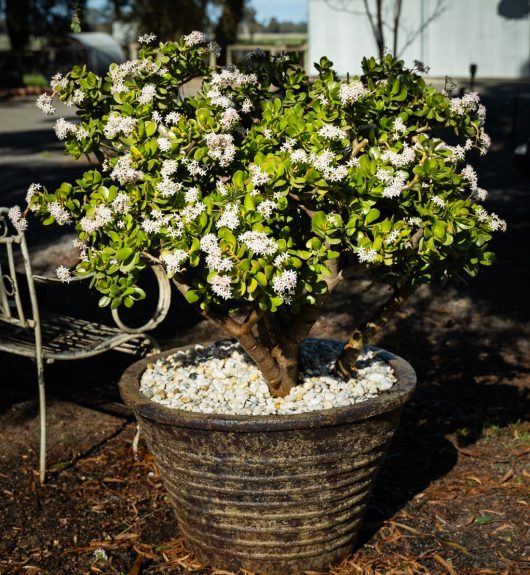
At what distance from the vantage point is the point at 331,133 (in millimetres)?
2611

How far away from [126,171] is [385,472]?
190 centimetres

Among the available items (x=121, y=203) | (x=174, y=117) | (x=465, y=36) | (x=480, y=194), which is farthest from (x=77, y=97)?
(x=465, y=36)

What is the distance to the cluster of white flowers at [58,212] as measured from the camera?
9.11 feet

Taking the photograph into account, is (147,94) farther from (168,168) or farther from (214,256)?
(214,256)

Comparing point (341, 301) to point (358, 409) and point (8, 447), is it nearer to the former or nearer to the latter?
point (8, 447)

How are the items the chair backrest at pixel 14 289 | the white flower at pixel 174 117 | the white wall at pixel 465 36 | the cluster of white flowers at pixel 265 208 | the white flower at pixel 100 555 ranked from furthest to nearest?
the white wall at pixel 465 36 < the chair backrest at pixel 14 289 < the white flower at pixel 100 555 < the white flower at pixel 174 117 < the cluster of white flowers at pixel 265 208

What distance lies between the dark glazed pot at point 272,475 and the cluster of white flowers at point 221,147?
0.81 m

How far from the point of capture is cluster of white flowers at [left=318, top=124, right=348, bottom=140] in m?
2.61

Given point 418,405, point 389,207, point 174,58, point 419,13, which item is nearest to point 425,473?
point 418,405

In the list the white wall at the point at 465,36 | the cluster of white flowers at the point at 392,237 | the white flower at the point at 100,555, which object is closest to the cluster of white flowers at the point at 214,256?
the cluster of white flowers at the point at 392,237

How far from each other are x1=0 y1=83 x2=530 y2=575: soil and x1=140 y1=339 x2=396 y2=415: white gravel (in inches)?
24.2

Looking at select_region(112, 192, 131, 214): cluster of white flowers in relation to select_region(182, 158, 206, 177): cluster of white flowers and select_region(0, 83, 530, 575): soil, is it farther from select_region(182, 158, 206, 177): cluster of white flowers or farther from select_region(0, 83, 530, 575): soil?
select_region(0, 83, 530, 575): soil

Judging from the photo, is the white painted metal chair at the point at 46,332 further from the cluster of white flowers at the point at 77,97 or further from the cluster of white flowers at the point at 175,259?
the cluster of white flowers at the point at 175,259

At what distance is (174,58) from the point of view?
9.80 feet
